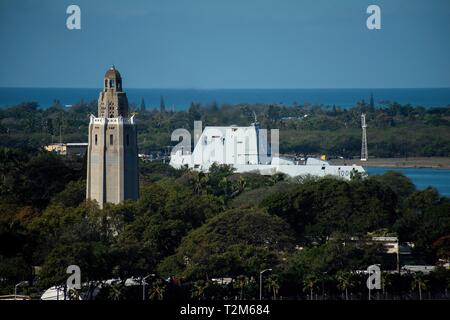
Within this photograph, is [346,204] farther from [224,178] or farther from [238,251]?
[224,178]

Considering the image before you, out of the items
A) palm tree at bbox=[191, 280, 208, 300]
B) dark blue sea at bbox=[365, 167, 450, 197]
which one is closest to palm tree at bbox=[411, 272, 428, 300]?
palm tree at bbox=[191, 280, 208, 300]

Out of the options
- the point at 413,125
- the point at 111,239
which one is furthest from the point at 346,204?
the point at 413,125

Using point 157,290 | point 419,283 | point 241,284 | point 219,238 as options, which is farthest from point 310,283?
point 219,238

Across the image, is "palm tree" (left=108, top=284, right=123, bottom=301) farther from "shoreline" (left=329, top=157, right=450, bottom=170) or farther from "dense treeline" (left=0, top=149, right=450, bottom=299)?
"shoreline" (left=329, top=157, right=450, bottom=170)

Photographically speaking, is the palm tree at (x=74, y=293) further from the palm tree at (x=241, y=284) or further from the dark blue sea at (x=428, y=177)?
the dark blue sea at (x=428, y=177)

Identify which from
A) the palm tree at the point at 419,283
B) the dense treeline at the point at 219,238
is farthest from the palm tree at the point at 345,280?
the palm tree at the point at 419,283

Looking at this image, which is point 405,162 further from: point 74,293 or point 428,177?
point 74,293
